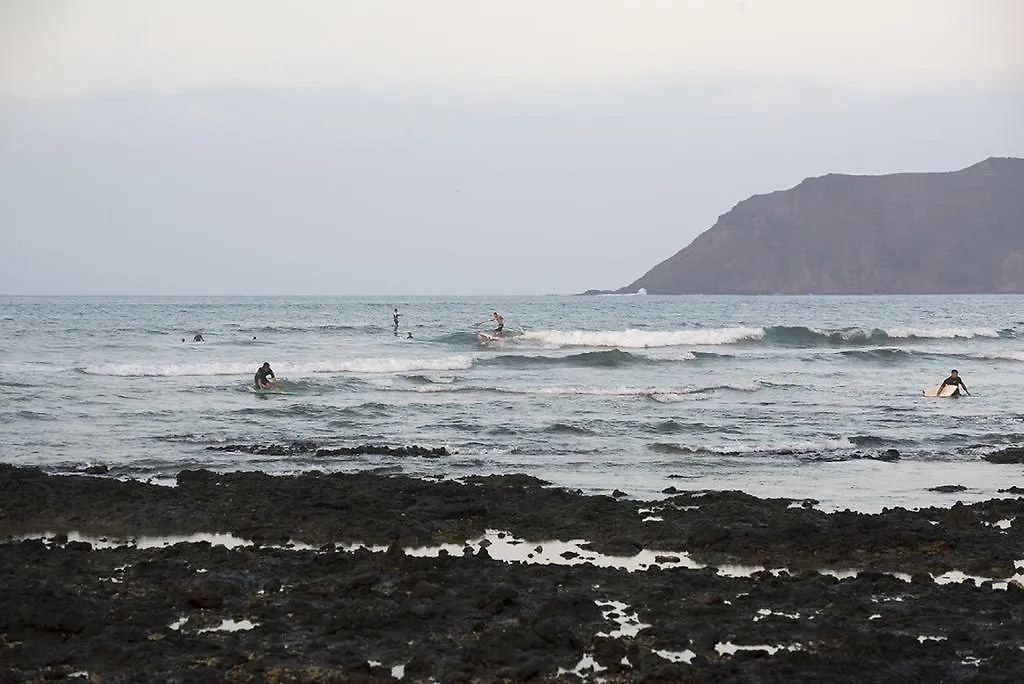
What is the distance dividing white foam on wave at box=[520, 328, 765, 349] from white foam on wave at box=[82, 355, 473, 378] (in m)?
14.5

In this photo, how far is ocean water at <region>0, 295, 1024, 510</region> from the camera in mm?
17672

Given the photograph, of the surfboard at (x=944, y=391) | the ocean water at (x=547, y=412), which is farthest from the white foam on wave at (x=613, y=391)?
the surfboard at (x=944, y=391)

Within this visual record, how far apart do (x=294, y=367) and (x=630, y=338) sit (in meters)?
24.8

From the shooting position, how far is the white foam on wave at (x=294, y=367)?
1463 inches

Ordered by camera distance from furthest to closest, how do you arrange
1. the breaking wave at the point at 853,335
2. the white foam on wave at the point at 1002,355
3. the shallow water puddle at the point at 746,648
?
the breaking wave at the point at 853,335 → the white foam on wave at the point at 1002,355 → the shallow water puddle at the point at 746,648

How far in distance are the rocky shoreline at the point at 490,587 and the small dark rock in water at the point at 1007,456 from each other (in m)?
5.03

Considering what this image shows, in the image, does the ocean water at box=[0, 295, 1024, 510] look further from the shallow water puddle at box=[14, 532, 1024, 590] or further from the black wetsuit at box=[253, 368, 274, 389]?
the shallow water puddle at box=[14, 532, 1024, 590]

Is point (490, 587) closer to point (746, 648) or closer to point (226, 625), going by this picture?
point (226, 625)

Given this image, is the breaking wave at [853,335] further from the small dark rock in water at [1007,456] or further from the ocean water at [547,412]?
the small dark rock in water at [1007,456]

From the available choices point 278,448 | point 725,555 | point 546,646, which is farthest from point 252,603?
point 278,448

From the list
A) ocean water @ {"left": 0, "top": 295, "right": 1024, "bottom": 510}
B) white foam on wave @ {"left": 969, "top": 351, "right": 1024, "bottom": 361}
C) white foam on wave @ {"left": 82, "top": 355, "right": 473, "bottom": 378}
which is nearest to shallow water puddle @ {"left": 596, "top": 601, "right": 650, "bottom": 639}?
ocean water @ {"left": 0, "top": 295, "right": 1024, "bottom": 510}

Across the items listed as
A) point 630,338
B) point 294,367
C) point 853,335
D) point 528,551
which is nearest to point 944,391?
point 528,551

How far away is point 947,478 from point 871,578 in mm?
7661

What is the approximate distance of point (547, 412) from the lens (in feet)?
84.5
